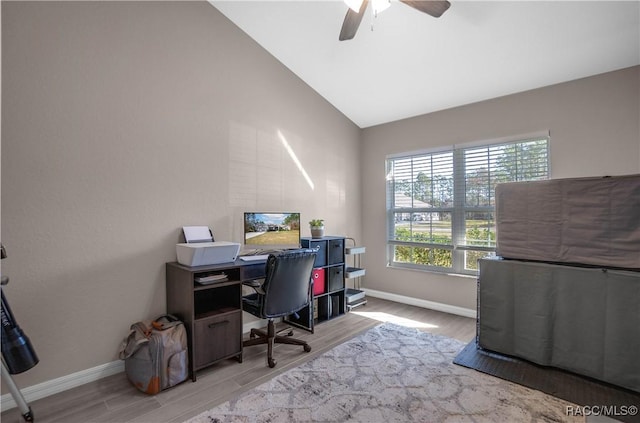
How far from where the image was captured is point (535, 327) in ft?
8.12

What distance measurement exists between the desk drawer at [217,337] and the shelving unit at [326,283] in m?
0.94

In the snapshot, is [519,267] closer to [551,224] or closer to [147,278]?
[551,224]

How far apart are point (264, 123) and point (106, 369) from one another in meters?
2.66

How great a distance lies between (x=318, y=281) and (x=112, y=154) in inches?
92.0

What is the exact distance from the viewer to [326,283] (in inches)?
140

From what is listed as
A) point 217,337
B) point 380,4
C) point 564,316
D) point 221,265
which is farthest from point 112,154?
A: point 564,316

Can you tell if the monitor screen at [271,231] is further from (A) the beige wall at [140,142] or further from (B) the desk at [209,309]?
(B) the desk at [209,309]

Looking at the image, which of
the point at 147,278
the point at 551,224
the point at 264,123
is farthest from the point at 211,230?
the point at 551,224

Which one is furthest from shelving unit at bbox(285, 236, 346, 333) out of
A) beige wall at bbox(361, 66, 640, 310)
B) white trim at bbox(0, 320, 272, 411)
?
white trim at bbox(0, 320, 272, 411)

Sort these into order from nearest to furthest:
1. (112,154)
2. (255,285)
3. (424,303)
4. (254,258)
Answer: (112,154) < (255,285) < (254,258) < (424,303)

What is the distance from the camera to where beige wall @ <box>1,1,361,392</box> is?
2012mm

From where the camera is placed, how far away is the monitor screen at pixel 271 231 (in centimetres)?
304

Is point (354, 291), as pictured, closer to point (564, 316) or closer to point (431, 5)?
point (564, 316)

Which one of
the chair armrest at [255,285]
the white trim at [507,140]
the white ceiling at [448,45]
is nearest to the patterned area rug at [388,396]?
the chair armrest at [255,285]
